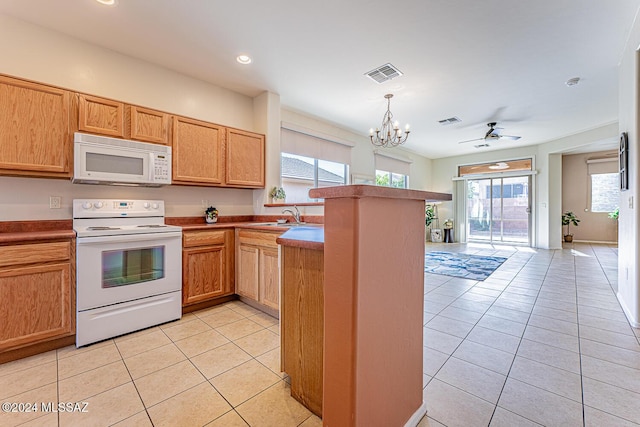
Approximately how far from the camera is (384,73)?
3320 mm

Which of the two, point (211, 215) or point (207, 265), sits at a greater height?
point (211, 215)

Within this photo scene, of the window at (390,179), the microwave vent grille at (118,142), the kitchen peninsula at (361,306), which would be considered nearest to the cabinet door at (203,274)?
the microwave vent grille at (118,142)

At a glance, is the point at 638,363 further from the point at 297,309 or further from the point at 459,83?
the point at 459,83

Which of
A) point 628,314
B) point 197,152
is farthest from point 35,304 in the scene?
point 628,314

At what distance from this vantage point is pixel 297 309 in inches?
56.9

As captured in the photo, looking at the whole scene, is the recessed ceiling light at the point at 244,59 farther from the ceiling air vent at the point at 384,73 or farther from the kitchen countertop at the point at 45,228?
the kitchen countertop at the point at 45,228

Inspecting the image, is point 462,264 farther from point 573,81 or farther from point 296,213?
point 296,213

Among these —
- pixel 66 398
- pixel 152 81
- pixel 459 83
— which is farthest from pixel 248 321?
pixel 459 83

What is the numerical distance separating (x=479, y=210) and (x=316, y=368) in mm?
8552

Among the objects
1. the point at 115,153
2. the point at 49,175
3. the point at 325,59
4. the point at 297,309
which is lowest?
the point at 297,309

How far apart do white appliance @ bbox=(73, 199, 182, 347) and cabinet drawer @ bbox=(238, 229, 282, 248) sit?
2.04ft

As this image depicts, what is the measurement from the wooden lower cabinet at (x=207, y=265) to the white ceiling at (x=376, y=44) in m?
1.96

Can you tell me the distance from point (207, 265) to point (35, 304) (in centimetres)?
129

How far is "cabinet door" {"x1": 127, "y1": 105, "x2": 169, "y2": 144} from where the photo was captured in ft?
8.73
